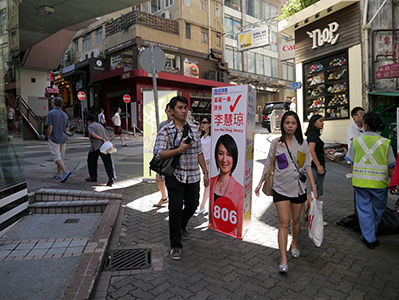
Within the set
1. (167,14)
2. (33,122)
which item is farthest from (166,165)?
(167,14)

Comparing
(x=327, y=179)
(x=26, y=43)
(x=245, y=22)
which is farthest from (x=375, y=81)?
(x=245, y=22)

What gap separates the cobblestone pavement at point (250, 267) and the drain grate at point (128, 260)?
9 centimetres

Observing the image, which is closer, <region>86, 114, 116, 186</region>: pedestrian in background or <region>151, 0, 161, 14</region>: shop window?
<region>86, 114, 116, 186</region>: pedestrian in background

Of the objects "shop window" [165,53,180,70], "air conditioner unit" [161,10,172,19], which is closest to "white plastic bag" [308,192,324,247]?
"shop window" [165,53,180,70]

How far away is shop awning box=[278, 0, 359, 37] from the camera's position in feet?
40.7

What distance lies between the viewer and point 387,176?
4.21m

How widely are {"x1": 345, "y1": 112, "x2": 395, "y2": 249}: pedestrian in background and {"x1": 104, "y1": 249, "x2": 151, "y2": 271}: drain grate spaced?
2.92 meters

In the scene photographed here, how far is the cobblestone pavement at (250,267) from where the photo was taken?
10.2 feet

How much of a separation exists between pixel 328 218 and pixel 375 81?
8.63m

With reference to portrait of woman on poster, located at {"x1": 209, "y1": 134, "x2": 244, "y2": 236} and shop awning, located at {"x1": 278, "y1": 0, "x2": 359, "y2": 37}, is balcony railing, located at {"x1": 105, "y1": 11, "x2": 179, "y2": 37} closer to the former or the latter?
shop awning, located at {"x1": 278, "y1": 0, "x2": 359, "y2": 37}

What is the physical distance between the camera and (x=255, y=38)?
20.4 meters

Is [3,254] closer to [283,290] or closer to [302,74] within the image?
[283,290]

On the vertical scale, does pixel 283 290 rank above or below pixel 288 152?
below

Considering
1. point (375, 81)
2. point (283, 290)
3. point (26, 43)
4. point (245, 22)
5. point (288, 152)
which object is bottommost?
point (283, 290)
